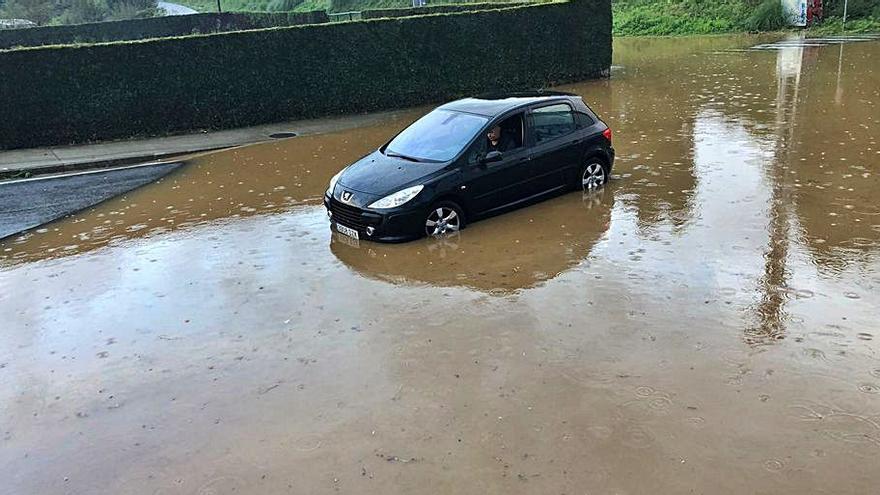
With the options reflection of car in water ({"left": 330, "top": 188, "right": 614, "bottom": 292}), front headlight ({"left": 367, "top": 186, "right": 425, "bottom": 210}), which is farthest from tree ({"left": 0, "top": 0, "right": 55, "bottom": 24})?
front headlight ({"left": 367, "top": 186, "right": 425, "bottom": 210})

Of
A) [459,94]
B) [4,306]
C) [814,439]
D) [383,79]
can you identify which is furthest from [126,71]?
[814,439]

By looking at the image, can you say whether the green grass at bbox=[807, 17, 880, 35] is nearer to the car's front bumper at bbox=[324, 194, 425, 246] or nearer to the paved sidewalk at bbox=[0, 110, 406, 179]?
the paved sidewalk at bbox=[0, 110, 406, 179]

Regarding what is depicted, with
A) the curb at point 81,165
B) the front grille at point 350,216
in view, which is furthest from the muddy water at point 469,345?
the curb at point 81,165

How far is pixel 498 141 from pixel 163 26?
36690mm

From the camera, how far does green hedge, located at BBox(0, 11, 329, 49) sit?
37.9 metres

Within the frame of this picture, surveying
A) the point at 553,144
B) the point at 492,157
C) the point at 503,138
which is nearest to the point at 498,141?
the point at 503,138

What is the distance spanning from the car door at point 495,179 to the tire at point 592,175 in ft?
3.68

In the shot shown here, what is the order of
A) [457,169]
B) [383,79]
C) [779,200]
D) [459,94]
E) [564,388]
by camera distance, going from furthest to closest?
[459,94] < [383,79] < [779,200] < [457,169] < [564,388]

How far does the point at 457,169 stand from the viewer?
9180 millimetres

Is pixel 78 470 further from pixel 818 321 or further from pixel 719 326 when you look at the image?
pixel 818 321

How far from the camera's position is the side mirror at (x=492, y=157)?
30.7 feet

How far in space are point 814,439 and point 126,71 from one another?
647 inches

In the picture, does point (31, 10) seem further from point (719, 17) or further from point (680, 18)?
point (719, 17)

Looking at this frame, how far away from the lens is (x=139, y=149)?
15773mm
